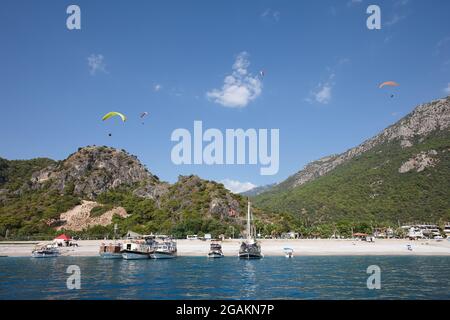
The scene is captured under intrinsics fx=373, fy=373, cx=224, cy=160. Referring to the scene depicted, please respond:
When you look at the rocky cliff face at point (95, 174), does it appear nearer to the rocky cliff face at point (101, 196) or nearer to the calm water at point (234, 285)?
the rocky cliff face at point (101, 196)

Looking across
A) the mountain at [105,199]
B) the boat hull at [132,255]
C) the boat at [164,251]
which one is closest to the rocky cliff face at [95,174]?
the mountain at [105,199]

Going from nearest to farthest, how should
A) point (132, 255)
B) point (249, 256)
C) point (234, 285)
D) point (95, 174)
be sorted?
point (234, 285), point (249, 256), point (132, 255), point (95, 174)

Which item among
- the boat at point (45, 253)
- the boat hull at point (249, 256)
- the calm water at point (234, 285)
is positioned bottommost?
the boat at point (45, 253)

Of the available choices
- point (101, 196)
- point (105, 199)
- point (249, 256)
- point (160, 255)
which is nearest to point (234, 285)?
point (249, 256)

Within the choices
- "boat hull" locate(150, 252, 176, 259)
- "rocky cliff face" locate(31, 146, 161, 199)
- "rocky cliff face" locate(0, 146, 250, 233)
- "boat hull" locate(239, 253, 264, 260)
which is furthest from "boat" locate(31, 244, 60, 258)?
"rocky cliff face" locate(31, 146, 161, 199)

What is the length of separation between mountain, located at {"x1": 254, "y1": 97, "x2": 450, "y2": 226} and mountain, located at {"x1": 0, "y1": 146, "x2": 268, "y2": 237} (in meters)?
35.0

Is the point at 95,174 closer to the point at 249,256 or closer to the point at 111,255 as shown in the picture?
the point at 111,255

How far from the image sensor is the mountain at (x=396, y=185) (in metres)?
134

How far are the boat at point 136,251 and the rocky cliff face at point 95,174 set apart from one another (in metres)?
85.0

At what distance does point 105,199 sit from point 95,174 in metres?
15.8

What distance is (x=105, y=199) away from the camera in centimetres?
14200

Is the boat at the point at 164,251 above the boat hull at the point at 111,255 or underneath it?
above

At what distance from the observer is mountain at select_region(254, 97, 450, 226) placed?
134500mm

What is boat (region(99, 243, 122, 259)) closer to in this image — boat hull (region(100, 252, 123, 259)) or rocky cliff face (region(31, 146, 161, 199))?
boat hull (region(100, 252, 123, 259))
